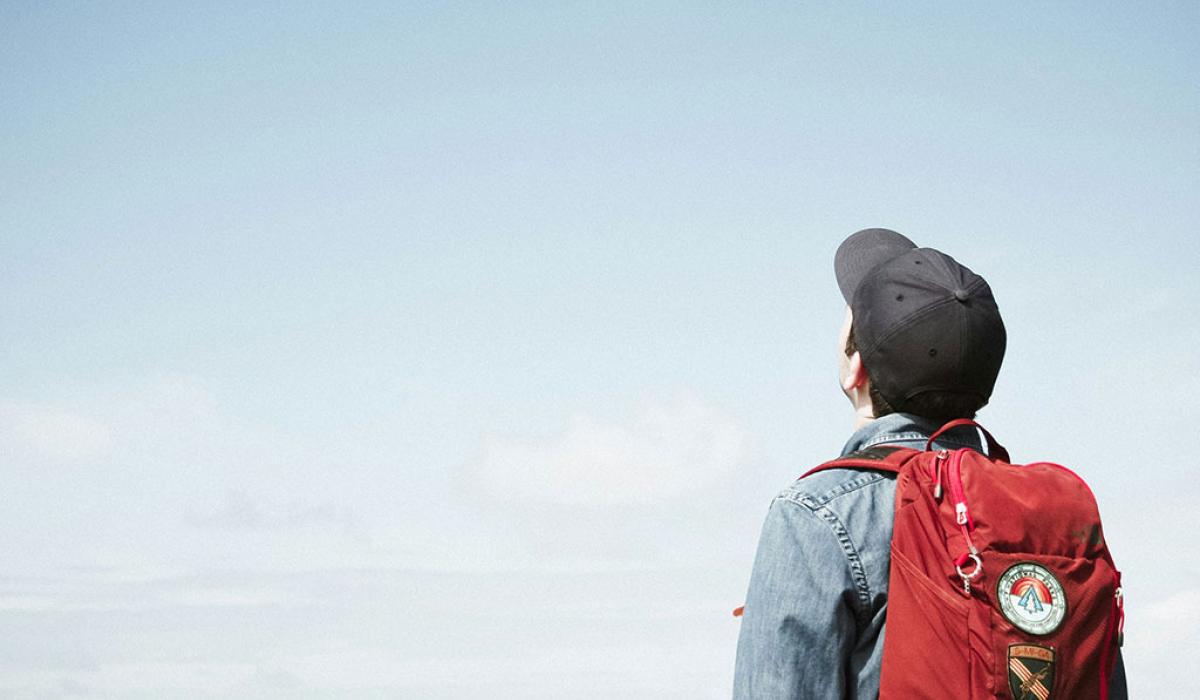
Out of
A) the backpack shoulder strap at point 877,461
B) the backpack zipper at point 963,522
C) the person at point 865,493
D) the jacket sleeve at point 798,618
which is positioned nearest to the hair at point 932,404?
the person at point 865,493

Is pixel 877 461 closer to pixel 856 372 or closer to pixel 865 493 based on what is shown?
pixel 865 493

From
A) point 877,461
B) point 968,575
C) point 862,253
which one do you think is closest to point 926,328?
point 877,461

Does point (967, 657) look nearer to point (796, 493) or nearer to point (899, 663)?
point (899, 663)

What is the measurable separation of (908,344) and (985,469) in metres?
0.42

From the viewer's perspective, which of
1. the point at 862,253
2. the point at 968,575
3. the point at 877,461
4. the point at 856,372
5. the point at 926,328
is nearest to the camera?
the point at 968,575

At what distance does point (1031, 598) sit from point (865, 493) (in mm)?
506

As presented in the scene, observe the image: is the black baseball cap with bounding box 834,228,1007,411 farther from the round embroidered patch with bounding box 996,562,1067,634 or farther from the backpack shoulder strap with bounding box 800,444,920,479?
the round embroidered patch with bounding box 996,562,1067,634

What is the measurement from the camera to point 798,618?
143 inches

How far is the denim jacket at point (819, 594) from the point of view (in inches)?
142

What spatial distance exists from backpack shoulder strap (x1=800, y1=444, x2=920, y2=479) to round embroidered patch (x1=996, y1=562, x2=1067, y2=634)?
41cm

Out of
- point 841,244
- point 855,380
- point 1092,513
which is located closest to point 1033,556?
point 1092,513

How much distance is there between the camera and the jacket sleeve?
3.61 metres

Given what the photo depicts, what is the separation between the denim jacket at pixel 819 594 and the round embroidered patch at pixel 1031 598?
0.31m

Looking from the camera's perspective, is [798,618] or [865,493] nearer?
[798,618]
